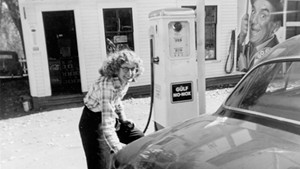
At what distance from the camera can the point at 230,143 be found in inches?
69.8

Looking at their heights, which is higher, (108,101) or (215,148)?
(108,101)

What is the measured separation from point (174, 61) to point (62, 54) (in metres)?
5.40

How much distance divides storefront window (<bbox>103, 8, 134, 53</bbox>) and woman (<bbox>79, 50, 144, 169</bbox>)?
17.2 ft

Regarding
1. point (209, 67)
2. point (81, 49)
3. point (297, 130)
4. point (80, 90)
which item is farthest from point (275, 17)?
point (80, 90)

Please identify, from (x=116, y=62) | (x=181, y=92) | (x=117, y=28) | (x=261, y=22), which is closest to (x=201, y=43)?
(x=181, y=92)

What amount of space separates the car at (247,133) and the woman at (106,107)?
44 centimetres

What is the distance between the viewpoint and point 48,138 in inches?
207

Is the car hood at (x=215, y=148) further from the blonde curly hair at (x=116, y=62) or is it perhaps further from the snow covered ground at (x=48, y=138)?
the snow covered ground at (x=48, y=138)

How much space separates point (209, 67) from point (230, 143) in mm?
7438

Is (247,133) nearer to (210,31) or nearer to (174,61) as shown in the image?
(174,61)

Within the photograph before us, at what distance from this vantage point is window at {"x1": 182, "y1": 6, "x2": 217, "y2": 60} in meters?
8.73

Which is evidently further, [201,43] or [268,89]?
[201,43]

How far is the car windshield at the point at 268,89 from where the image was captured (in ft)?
7.07

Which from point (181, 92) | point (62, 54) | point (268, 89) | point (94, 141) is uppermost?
point (62, 54)
